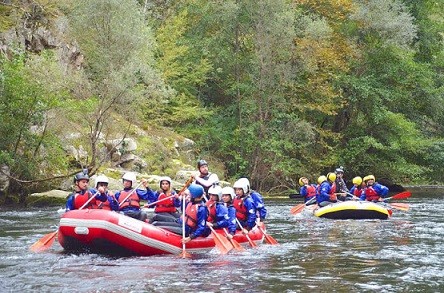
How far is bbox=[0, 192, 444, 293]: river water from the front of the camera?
815 centimetres

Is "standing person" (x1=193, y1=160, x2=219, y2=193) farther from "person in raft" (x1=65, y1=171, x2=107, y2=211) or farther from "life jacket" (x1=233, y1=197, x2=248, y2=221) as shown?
"person in raft" (x1=65, y1=171, x2=107, y2=211)

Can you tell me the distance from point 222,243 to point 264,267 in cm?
118

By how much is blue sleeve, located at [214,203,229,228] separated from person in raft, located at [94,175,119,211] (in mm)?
1876

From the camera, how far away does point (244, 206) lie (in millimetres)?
12375

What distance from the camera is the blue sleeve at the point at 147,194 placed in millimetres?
12430

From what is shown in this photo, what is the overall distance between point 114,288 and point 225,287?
52.3 inches

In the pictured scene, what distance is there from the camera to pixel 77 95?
22.5 metres

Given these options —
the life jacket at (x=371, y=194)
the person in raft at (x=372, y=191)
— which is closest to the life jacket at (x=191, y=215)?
the person in raft at (x=372, y=191)

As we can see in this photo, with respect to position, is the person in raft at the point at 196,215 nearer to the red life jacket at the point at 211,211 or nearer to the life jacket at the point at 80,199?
the red life jacket at the point at 211,211

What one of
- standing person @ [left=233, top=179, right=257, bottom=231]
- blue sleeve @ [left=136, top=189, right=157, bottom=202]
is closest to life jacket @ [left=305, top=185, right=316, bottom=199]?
standing person @ [left=233, top=179, right=257, bottom=231]

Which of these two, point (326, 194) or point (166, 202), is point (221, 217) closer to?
point (166, 202)

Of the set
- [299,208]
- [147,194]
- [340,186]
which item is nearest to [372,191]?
[340,186]

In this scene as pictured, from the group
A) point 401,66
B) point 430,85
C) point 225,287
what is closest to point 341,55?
point 401,66

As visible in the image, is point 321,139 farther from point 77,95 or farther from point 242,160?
point 77,95
